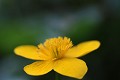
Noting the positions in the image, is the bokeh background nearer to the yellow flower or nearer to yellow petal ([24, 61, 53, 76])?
the yellow flower

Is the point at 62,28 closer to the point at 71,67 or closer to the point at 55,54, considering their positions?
the point at 55,54

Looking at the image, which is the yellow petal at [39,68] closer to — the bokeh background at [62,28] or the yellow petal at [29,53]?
the yellow petal at [29,53]

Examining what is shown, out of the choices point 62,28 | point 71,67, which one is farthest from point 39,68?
point 62,28

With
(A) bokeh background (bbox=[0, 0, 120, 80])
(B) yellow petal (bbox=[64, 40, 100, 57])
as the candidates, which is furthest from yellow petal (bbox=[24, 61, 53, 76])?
(A) bokeh background (bbox=[0, 0, 120, 80])

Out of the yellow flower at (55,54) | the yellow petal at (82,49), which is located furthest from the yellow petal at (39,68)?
the yellow petal at (82,49)

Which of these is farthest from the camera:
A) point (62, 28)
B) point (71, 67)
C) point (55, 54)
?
point (62, 28)

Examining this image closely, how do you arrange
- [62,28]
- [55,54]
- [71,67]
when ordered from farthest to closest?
[62,28] < [55,54] < [71,67]
